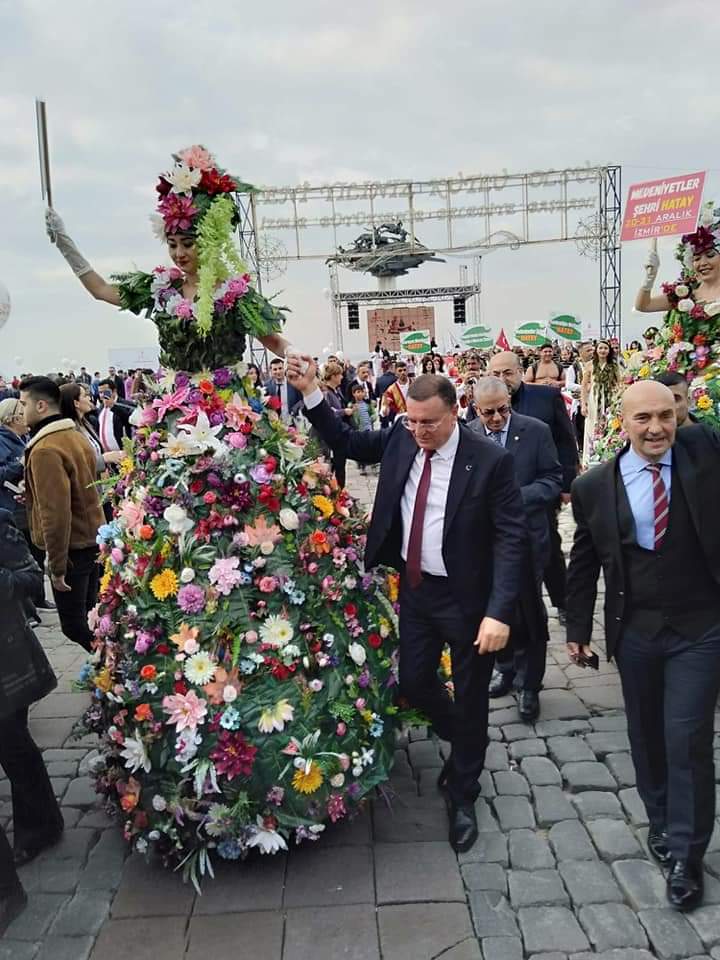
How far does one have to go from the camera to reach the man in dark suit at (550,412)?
5320mm

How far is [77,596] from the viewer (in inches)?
206

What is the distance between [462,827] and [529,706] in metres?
1.33

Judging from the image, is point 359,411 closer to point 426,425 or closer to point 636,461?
point 426,425

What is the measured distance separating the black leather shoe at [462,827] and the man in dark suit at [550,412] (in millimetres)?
2156

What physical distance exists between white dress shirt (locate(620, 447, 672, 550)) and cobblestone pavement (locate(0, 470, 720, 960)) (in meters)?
1.40

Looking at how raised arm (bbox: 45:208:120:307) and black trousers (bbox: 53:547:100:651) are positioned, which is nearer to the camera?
raised arm (bbox: 45:208:120:307)

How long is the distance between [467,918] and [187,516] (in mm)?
1943

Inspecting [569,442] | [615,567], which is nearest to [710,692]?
[615,567]

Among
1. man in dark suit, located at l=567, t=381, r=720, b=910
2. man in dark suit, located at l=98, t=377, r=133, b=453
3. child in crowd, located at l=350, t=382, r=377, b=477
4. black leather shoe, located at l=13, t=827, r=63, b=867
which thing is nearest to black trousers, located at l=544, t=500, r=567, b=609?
man in dark suit, located at l=567, t=381, r=720, b=910

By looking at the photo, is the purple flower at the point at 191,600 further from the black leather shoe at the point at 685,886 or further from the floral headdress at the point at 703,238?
the floral headdress at the point at 703,238

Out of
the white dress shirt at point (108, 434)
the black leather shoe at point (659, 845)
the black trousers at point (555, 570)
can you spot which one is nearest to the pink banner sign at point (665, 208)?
the black trousers at point (555, 570)

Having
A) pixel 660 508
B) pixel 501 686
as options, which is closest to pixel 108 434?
pixel 501 686

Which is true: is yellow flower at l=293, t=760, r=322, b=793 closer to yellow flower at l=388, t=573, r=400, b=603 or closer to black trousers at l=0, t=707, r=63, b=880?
yellow flower at l=388, t=573, r=400, b=603

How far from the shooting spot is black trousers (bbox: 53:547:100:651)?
5.18 m
